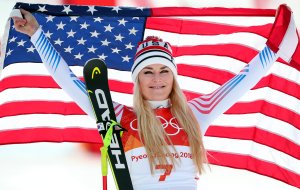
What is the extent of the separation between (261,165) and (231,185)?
0.57 metres

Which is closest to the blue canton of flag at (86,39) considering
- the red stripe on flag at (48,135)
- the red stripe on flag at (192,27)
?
the red stripe on flag at (192,27)

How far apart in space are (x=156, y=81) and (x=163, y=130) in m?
0.31

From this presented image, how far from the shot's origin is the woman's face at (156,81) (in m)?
4.82

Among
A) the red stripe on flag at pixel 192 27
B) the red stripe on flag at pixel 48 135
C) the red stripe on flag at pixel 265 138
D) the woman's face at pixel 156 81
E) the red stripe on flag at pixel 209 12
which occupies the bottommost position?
the woman's face at pixel 156 81

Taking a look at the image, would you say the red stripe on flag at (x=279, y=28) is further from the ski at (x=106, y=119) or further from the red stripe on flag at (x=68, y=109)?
the ski at (x=106, y=119)

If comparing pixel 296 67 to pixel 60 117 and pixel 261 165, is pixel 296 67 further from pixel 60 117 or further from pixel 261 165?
pixel 60 117

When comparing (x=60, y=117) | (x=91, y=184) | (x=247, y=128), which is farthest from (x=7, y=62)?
(x=247, y=128)

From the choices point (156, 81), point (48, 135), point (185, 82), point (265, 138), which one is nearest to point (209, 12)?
point (185, 82)

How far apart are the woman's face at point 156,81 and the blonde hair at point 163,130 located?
0.04 metres

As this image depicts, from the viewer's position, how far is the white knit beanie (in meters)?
4.87

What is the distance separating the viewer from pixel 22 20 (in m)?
5.09

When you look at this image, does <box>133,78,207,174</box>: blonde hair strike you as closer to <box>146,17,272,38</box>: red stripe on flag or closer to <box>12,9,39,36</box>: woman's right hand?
<box>12,9,39,36</box>: woman's right hand

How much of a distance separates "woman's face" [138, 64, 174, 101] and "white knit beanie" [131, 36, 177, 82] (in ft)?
0.09

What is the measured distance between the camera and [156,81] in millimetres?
4805
